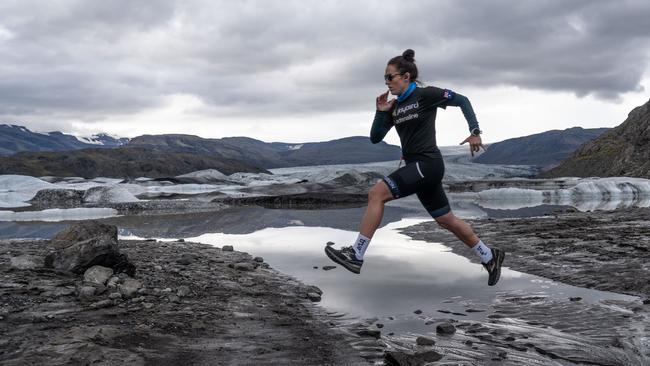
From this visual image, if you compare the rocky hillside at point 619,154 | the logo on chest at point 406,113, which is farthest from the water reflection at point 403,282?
the rocky hillside at point 619,154

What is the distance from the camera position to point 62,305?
5703 mm

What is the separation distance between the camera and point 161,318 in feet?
17.9

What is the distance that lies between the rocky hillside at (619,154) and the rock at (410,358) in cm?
5369

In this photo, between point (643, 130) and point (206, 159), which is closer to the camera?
point (643, 130)

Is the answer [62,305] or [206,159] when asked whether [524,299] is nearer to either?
[62,305]

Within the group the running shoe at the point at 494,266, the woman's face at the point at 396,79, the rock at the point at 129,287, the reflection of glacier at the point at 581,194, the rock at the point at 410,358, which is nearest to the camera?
the rock at the point at 410,358

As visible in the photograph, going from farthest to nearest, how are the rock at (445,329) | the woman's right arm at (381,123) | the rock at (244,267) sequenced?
the rock at (244,267) → the woman's right arm at (381,123) → the rock at (445,329)

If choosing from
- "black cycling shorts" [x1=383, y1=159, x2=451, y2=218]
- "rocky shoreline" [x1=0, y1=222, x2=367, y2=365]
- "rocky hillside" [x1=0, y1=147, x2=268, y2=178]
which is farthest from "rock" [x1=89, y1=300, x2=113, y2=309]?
"rocky hillside" [x1=0, y1=147, x2=268, y2=178]

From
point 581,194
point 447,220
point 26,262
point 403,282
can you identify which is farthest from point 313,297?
point 581,194

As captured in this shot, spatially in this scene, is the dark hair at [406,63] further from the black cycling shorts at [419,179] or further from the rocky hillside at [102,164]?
the rocky hillside at [102,164]

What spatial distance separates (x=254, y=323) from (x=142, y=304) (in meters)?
1.36

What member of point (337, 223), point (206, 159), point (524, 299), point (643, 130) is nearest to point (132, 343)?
point (524, 299)

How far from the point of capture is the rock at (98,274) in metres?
6.52

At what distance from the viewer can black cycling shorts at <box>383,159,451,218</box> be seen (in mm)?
5785
